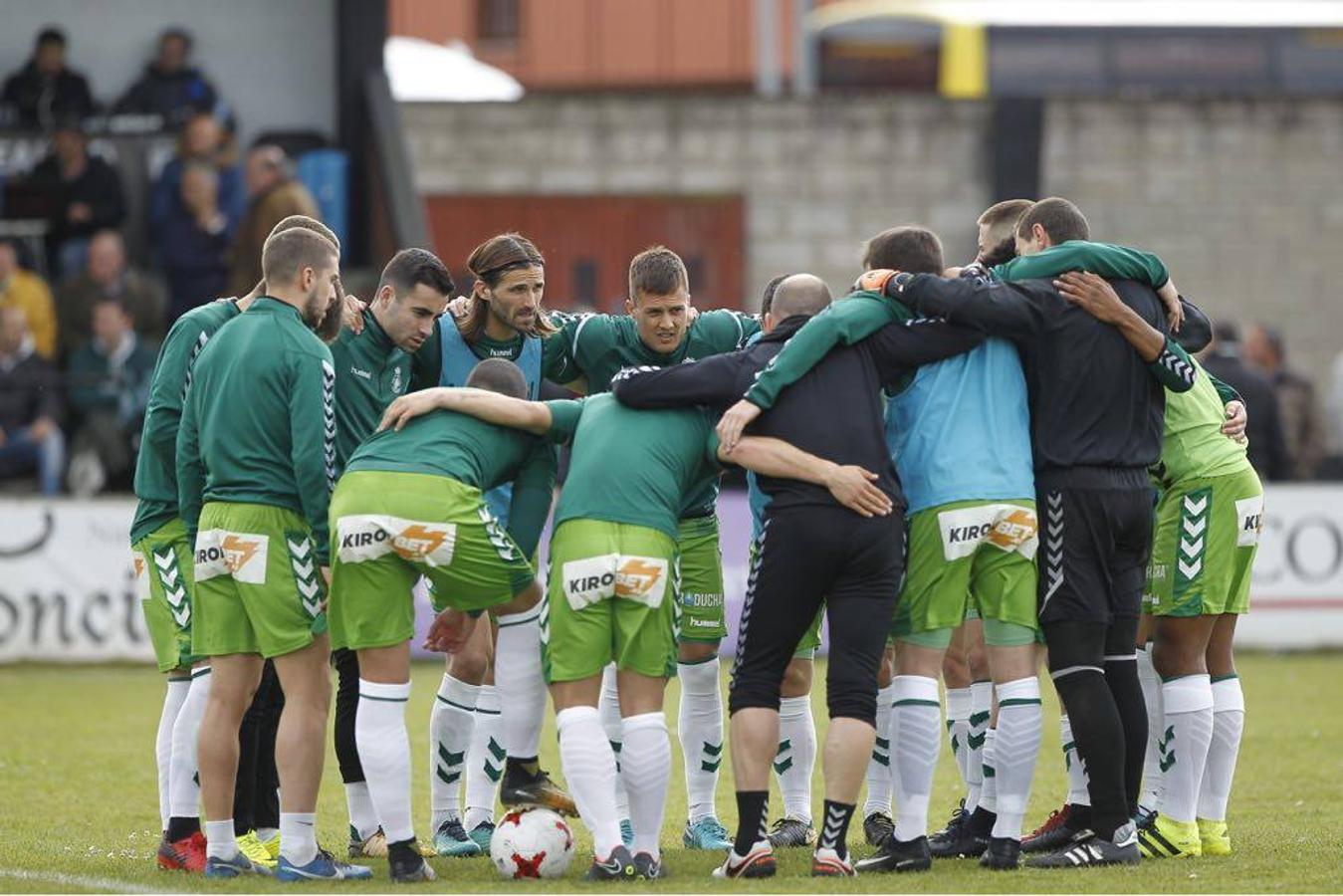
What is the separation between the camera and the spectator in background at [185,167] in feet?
60.1

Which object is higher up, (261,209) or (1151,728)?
(261,209)

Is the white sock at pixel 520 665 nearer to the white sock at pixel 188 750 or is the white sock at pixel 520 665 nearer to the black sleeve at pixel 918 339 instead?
the white sock at pixel 188 750

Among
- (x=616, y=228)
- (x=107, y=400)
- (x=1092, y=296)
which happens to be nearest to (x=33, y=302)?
(x=107, y=400)

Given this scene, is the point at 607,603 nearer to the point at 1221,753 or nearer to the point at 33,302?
the point at 1221,753

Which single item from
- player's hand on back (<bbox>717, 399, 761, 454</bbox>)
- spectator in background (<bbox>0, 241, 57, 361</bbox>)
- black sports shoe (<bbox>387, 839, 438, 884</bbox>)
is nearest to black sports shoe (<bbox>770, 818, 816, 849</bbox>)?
black sports shoe (<bbox>387, 839, 438, 884</bbox>)

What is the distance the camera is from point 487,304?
9.16 m

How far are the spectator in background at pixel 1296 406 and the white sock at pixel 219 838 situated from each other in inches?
500

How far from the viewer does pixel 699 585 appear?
9.14 metres

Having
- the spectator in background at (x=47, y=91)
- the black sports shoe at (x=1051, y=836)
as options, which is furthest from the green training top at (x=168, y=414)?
the spectator in background at (x=47, y=91)

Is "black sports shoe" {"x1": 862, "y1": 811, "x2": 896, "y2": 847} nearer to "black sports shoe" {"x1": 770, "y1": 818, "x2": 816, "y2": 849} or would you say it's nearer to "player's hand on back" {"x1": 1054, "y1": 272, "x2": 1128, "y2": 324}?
"black sports shoe" {"x1": 770, "y1": 818, "x2": 816, "y2": 849}

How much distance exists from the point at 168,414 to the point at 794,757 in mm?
2786

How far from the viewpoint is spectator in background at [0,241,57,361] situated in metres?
17.6

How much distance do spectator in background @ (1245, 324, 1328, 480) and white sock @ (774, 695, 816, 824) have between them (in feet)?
35.2

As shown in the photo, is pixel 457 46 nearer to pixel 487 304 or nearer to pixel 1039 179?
pixel 1039 179
